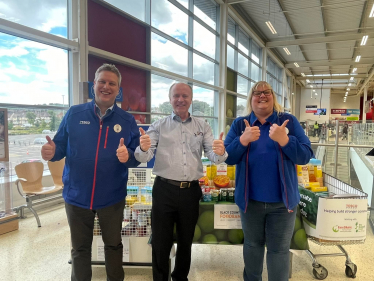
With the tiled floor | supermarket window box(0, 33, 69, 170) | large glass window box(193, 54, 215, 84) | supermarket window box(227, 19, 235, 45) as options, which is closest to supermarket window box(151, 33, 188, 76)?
large glass window box(193, 54, 215, 84)

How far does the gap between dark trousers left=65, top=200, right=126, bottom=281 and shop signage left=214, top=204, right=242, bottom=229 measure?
2.73 ft

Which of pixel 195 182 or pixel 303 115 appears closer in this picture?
pixel 195 182

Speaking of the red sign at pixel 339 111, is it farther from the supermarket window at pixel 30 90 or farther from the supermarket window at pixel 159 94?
the supermarket window at pixel 30 90

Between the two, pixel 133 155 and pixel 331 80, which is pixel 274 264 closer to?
pixel 133 155

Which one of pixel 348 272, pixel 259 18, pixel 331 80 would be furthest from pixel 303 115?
pixel 348 272

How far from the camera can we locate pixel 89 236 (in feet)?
5.93

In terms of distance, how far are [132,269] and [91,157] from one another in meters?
1.39

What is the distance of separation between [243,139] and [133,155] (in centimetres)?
70

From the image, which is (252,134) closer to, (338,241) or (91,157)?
(91,157)

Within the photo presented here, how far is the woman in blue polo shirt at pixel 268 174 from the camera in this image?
165 centimetres

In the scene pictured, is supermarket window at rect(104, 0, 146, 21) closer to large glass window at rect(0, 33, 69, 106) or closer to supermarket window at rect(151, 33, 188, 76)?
supermarket window at rect(151, 33, 188, 76)

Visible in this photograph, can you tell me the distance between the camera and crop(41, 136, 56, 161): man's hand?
1.65 m

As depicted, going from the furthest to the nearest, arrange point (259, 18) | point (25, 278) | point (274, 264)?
point (259, 18) < point (25, 278) < point (274, 264)

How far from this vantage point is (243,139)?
165 cm
